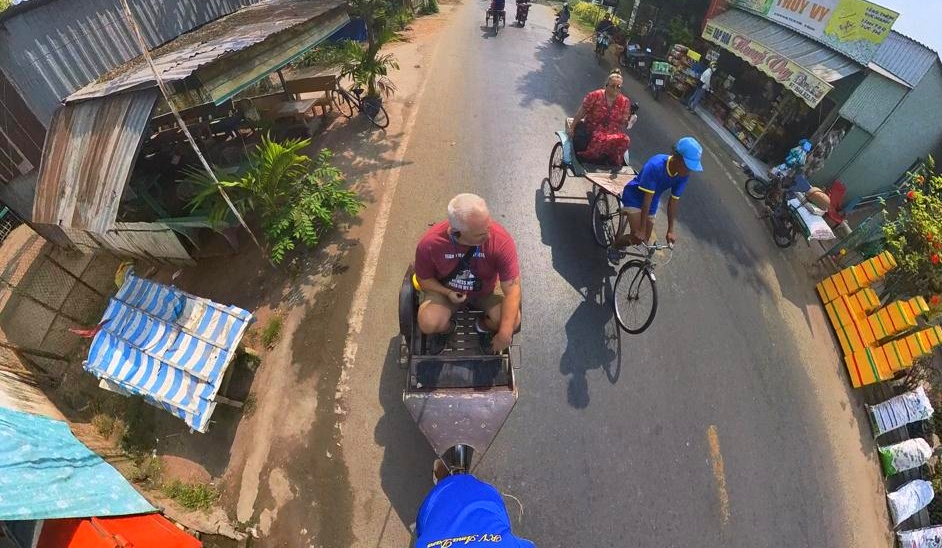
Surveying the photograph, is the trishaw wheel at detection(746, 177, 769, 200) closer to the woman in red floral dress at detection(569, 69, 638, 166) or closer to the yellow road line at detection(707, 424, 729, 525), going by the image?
the woman in red floral dress at detection(569, 69, 638, 166)

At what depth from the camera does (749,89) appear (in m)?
10.3

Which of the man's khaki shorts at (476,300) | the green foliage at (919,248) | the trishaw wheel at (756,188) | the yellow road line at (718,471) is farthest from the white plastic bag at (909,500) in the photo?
the trishaw wheel at (756,188)

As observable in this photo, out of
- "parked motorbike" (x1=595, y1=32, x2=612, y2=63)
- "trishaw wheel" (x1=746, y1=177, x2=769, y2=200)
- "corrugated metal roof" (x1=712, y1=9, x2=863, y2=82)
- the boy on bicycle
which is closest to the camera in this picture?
the boy on bicycle

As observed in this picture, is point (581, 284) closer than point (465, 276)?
No

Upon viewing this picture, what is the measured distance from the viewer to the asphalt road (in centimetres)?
446

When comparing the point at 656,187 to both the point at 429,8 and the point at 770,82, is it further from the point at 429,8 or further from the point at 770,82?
the point at 429,8

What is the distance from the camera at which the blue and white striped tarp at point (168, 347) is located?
4694mm

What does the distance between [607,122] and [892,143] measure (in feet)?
20.0

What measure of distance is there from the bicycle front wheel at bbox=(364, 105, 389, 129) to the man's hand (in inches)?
286

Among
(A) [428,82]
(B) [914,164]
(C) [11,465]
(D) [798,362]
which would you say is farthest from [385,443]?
(B) [914,164]

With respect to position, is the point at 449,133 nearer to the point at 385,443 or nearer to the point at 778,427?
the point at 385,443

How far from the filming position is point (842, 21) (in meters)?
8.12

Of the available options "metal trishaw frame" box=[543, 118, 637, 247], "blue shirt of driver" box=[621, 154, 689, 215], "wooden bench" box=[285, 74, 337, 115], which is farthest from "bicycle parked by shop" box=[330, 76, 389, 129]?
"blue shirt of driver" box=[621, 154, 689, 215]

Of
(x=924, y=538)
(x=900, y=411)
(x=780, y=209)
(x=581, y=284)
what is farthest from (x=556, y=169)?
(x=924, y=538)
